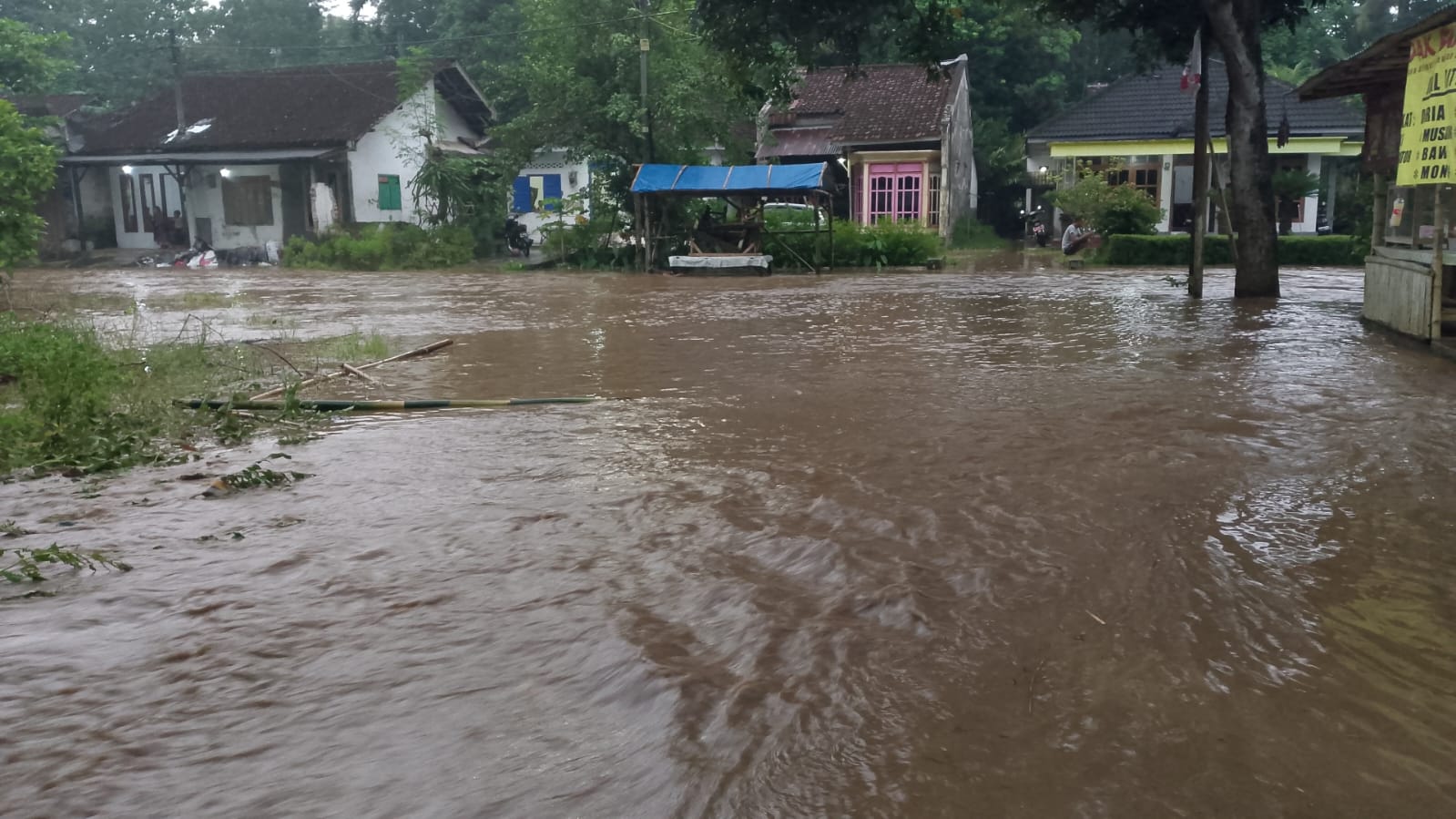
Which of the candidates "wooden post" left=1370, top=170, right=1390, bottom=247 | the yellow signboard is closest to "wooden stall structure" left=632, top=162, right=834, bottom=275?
"wooden post" left=1370, top=170, right=1390, bottom=247

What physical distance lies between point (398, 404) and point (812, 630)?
547 cm

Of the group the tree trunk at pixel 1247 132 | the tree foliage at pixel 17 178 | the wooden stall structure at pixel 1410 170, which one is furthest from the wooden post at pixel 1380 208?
the tree foliage at pixel 17 178

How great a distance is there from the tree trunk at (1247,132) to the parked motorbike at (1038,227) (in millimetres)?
16046

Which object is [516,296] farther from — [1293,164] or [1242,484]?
[1293,164]

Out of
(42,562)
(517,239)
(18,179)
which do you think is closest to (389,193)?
(517,239)

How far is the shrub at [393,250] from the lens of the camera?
29.5 m

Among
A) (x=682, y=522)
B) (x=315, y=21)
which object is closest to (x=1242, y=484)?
(x=682, y=522)

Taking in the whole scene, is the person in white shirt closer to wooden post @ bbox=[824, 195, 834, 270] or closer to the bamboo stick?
wooden post @ bbox=[824, 195, 834, 270]

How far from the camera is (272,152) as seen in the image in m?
32.2

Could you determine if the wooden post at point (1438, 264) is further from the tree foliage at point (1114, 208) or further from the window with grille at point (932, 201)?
→ the window with grille at point (932, 201)

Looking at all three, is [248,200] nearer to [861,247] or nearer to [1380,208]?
[861,247]

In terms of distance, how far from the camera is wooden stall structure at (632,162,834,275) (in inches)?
948

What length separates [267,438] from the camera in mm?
8148

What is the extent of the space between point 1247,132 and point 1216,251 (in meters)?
9.32
